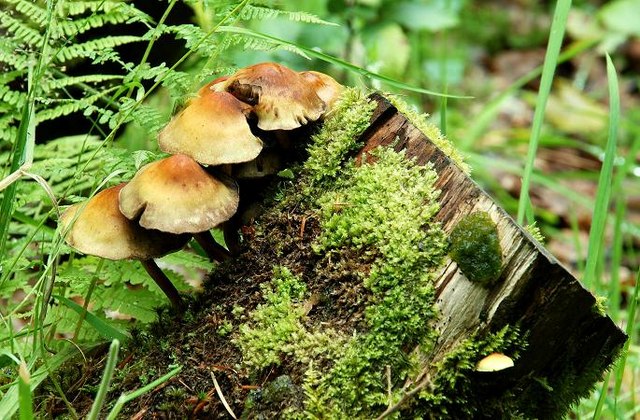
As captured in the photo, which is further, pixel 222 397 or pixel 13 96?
pixel 13 96

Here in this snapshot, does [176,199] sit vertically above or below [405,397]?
above

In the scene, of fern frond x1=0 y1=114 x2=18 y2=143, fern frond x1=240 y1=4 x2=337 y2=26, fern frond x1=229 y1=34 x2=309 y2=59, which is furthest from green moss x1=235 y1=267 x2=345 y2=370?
fern frond x1=0 y1=114 x2=18 y2=143

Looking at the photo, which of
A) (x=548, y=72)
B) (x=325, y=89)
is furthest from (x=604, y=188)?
(x=325, y=89)

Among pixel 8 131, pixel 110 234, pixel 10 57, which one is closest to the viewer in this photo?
pixel 110 234

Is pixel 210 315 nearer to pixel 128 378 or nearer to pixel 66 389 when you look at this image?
pixel 128 378

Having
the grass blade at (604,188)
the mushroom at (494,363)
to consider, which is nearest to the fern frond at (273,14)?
the grass blade at (604,188)

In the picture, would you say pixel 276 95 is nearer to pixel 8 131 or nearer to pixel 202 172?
pixel 202 172

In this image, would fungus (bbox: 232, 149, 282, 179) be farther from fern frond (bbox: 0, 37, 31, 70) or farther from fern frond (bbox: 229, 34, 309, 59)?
fern frond (bbox: 0, 37, 31, 70)

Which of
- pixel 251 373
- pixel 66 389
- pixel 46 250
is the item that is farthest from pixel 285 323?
pixel 46 250
